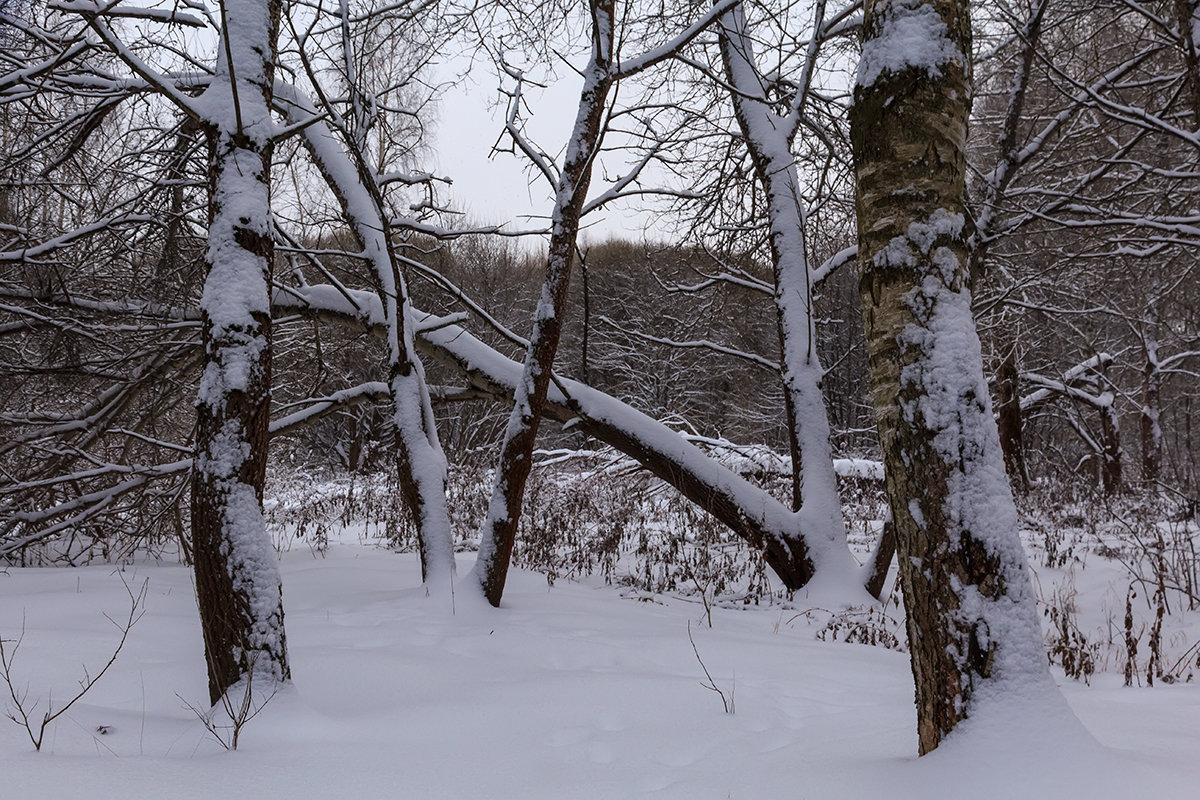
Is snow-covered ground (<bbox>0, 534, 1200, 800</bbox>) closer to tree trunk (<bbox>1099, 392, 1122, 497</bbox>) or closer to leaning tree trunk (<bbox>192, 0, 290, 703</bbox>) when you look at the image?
leaning tree trunk (<bbox>192, 0, 290, 703</bbox>)

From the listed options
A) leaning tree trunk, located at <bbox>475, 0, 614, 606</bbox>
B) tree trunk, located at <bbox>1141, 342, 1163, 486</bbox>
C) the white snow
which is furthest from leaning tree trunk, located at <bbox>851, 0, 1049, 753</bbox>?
tree trunk, located at <bbox>1141, 342, 1163, 486</bbox>

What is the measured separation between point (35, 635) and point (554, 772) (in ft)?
8.30

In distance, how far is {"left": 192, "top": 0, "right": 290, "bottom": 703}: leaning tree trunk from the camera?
240 cm

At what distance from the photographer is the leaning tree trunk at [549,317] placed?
4.08 meters

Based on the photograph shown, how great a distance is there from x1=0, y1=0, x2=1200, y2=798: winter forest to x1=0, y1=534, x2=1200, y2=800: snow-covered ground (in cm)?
2

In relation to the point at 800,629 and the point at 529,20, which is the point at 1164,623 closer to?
the point at 800,629

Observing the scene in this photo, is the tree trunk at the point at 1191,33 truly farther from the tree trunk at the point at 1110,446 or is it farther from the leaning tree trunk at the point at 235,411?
the tree trunk at the point at 1110,446

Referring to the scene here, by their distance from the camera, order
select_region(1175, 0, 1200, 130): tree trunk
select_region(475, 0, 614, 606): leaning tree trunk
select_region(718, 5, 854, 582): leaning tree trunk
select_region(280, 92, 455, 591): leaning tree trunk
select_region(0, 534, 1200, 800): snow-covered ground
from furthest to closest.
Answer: select_region(718, 5, 854, 582): leaning tree trunk, select_region(1175, 0, 1200, 130): tree trunk, select_region(280, 92, 455, 591): leaning tree trunk, select_region(475, 0, 614, 606): leaning tree trunk, select_region(0, 534, 1200, 800): snow-covered ground

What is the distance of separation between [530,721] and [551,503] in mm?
7049

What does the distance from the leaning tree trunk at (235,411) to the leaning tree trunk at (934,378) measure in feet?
6.33

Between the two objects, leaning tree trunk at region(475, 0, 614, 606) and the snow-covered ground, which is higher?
leaning tree trunk at region(475, 0, 614, 606)

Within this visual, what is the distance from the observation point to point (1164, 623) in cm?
483

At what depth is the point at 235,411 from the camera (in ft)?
8.05

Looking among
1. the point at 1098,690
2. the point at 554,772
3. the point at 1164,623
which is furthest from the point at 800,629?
the point at 554,772
